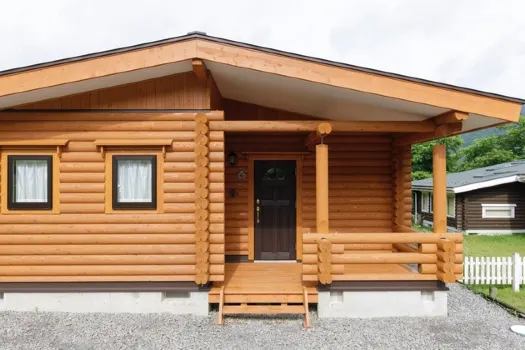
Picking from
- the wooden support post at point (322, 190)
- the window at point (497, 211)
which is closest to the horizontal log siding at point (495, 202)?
the window at point (497, 211)

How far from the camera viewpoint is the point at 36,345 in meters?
4.19

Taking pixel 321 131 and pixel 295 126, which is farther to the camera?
pixel 295 126

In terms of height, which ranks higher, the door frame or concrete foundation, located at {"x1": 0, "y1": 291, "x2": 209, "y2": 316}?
the door frame

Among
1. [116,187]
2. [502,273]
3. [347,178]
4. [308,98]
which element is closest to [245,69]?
[308,98]

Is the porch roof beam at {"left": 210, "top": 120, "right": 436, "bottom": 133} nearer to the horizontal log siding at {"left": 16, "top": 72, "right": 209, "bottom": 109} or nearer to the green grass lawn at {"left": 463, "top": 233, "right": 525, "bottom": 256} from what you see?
the horizontal log siding at {"left": 16, "top": 72, "right": 209, "bottom": 109}

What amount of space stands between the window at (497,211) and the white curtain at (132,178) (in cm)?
1553

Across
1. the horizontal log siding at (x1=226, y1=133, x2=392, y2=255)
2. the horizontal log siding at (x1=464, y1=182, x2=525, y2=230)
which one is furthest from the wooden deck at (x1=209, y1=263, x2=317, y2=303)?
the horizontal log siding at (x1=464, y1=182, x2=525, y2=230)

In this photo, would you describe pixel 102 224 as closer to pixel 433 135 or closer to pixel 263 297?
pixel 263 297

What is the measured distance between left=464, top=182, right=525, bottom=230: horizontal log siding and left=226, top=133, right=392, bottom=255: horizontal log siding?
439 inches

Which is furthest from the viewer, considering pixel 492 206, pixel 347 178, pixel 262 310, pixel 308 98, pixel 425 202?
pixel 425 202

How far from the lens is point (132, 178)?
203 inches

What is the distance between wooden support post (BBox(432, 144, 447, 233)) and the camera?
16.7 feet

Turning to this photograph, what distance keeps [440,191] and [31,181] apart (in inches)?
234

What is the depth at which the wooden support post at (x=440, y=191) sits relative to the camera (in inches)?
201
